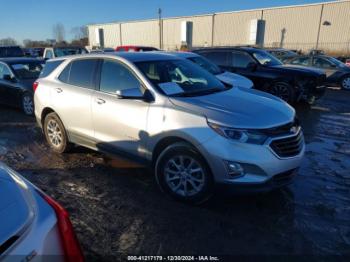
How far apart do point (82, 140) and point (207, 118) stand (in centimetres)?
238

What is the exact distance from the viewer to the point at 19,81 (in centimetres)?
836

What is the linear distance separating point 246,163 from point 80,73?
3075 millimetres

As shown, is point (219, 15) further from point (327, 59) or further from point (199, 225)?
point (199, 225)

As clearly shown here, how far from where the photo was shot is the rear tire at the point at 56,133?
527 centimetres

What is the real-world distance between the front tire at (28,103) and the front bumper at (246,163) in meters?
6.42

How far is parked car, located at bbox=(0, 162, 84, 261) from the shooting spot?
1.44 meters

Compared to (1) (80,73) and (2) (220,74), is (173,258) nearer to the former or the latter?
(1) (80,73)

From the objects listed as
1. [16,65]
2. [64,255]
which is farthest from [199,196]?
[16,65]

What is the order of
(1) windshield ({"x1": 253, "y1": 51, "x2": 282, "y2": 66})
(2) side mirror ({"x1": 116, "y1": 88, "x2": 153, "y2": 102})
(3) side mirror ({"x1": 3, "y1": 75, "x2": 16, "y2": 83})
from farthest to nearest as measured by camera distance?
(1) windshield ({"x1": 253, "y1": 51, "x2": 282, "y2": 66}), (3) side mirror ({"x1": 3, "y1": 75, "x2": 16, "y2": 83}), (2) side mirror ({"x1": 116, "y1": 88, "x2": 153, "y2": 102})

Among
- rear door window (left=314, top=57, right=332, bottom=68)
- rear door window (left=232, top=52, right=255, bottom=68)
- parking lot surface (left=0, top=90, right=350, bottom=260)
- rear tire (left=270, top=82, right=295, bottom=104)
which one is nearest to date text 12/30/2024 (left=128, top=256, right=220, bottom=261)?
parking lot surface (left=0, top=90, right=350, bottom=260)

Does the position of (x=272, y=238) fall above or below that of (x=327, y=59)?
below

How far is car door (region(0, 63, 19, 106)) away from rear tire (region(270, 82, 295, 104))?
7426mm

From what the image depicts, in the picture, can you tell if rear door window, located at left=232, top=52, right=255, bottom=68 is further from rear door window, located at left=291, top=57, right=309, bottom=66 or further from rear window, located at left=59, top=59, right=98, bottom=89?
rear window, located at left=59, top=59, right=98, bottom=89

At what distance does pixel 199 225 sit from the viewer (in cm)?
334
